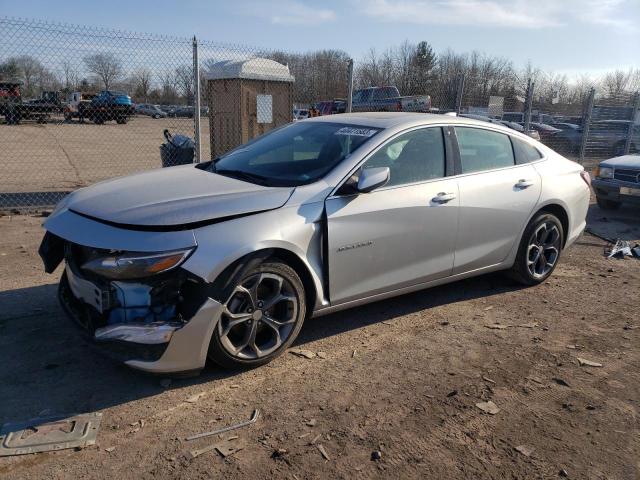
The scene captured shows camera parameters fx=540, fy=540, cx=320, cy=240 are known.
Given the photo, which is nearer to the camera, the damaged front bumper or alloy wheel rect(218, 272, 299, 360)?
the damaged front bumper

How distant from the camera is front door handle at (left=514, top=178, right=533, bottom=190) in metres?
4.94

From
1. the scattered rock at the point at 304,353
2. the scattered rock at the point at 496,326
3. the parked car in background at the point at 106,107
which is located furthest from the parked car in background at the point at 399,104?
the scattered rock at the point at 304,353

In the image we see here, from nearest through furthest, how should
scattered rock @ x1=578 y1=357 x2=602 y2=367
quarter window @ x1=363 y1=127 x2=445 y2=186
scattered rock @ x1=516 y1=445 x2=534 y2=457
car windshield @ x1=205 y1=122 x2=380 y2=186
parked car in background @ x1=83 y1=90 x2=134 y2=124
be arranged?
scattered rock @ x1=516 y1=445 x2=534 y2=457 → scattered rock @ x1=578 y1=357 x2=602 y2=367 → car windshield @ x1=205 y1=122 x2=380 y2=186 → quarter window @ x1=363 y1=127 x2=445 y2=186 → parked car in background @ x1=83 y1=90 x2=134 y2=124

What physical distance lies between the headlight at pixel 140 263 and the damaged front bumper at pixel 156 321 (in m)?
0.05

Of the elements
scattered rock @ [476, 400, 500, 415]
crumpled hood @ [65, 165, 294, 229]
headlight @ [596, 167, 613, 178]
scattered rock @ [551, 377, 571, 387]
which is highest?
crumpled hood @ [65, 165, 294, 229]

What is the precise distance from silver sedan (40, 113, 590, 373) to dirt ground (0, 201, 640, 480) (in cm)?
32

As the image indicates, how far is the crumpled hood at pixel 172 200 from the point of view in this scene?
3.22 m

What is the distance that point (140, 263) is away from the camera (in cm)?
305

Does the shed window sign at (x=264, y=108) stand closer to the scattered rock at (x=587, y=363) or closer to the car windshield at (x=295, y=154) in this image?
the car windshield at (x=295, y=154)

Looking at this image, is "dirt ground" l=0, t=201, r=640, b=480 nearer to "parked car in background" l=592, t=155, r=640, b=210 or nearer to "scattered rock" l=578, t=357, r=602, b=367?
"scattered rock" l=578, t=357, r=602, b=367

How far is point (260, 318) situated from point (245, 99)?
241 inches

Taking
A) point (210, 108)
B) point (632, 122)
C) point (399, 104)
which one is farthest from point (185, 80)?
point (632, 122)

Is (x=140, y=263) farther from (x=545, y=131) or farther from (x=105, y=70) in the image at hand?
(x=545, y=131)

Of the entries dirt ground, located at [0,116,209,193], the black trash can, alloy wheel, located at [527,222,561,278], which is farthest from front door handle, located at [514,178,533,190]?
dirt ground, located at [0,116,209,193]
